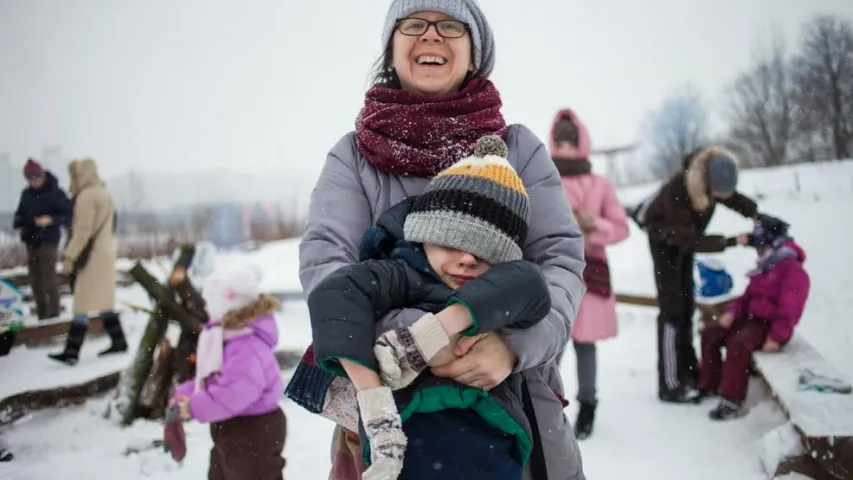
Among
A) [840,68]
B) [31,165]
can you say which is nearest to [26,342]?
[31,165]

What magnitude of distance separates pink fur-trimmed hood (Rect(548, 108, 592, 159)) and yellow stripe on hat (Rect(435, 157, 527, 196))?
306 cm

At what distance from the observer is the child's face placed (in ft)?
4.15

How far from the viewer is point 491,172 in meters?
1.28

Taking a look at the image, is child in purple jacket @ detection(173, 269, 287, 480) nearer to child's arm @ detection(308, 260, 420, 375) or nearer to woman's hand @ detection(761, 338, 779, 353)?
child's arm @ detection(308, 260, 420, 375)

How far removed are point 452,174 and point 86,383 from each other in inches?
183

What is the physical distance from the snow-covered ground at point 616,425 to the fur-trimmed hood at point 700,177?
5.14ft

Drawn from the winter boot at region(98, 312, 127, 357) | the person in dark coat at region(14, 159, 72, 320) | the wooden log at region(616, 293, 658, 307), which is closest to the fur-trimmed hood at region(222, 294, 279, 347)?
the winter boot at region(98, 312, 127, 357)

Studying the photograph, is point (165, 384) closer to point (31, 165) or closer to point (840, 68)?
point (31, 165)

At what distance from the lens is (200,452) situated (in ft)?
12.5

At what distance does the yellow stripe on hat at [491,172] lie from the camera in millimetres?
1274

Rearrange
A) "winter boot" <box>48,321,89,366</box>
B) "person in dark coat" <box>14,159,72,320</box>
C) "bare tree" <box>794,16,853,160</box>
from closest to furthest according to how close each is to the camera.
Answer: "winter boot" <box>48,321,89,366</box>, "person in dark coat" <box>14,159,72,320</box>, "bare tree" <box>794,16,853,160</box>

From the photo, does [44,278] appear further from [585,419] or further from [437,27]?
[437,27]

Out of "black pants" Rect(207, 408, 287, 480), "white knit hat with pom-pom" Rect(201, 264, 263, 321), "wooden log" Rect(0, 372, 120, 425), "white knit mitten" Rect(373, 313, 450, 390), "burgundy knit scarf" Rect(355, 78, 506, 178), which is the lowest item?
"wooden log" Rect(0, 372, 120, 425)

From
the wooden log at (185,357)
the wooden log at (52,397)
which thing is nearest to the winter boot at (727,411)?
the wooden log at (185,357)
